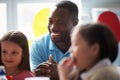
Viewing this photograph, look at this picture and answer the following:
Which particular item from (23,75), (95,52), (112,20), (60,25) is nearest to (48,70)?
(23,75)

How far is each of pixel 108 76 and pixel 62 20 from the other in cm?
59

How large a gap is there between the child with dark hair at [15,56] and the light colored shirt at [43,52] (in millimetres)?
99

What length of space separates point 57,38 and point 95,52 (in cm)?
51

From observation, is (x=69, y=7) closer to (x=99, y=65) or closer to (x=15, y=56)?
(x=15, y=56)

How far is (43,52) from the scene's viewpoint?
1.48m

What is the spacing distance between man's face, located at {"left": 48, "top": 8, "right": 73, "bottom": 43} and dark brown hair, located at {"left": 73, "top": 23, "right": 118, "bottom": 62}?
0.47 m

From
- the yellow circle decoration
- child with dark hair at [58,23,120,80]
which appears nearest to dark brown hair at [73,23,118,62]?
child with dark hair at [58,23,120,80]

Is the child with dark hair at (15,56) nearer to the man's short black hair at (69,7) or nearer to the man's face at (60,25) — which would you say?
the man's face at (60,25)

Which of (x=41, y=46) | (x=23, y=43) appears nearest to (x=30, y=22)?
(x=41, y=46)

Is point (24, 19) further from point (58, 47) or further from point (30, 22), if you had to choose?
point (58, 47)

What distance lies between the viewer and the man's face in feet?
4.48

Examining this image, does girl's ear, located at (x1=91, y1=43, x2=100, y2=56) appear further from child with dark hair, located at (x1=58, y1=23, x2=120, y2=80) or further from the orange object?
the orange object

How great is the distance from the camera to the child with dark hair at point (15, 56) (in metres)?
1.29

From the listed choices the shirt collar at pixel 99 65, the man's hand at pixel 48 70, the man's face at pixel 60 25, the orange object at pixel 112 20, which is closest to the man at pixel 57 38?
the man's face at pixel 60 25
